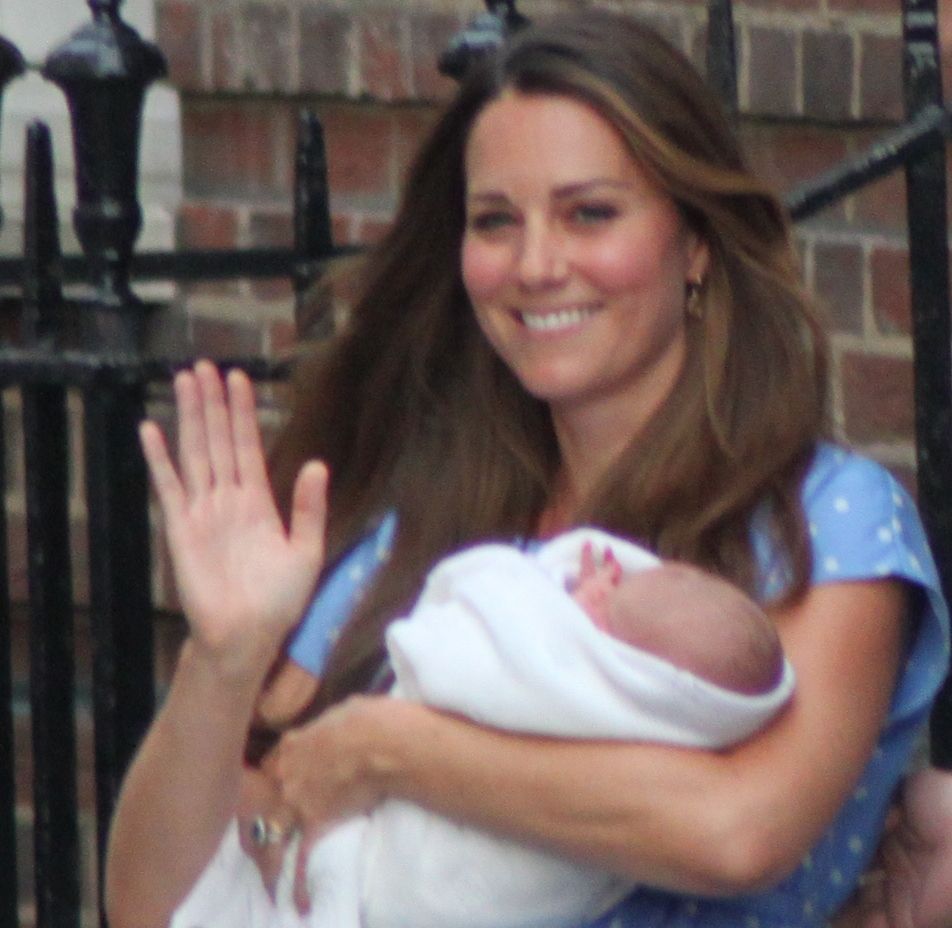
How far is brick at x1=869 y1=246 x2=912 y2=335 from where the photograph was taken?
3.69 meters

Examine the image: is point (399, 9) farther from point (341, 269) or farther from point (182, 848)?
point (182, 848)

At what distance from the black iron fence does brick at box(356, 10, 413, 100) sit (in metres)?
1.30

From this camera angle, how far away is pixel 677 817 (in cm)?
226

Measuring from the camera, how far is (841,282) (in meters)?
3.75

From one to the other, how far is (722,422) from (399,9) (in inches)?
67.6

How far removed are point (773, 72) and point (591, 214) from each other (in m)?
1.34

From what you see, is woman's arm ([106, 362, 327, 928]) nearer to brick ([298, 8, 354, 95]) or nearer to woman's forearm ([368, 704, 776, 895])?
woman's forearm ([368, 704, 776, 895])

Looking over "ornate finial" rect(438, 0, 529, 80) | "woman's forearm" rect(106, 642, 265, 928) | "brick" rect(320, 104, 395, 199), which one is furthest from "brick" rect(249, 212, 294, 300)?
"woman's forearm" rect(106, 642, 265, 928)

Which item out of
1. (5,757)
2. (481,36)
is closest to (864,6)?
(481,36)

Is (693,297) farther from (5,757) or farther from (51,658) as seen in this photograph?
(5,757)

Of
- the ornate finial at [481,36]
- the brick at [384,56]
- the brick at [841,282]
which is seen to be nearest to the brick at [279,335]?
the brick at [384,56]

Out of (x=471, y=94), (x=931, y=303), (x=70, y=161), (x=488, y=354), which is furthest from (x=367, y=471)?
(x=70, y=161)

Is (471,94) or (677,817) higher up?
(471,94)

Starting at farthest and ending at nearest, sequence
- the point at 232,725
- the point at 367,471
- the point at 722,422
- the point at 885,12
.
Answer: the point at 885,12
the point at 367,471
the point at 722,422
the point at 232,725
